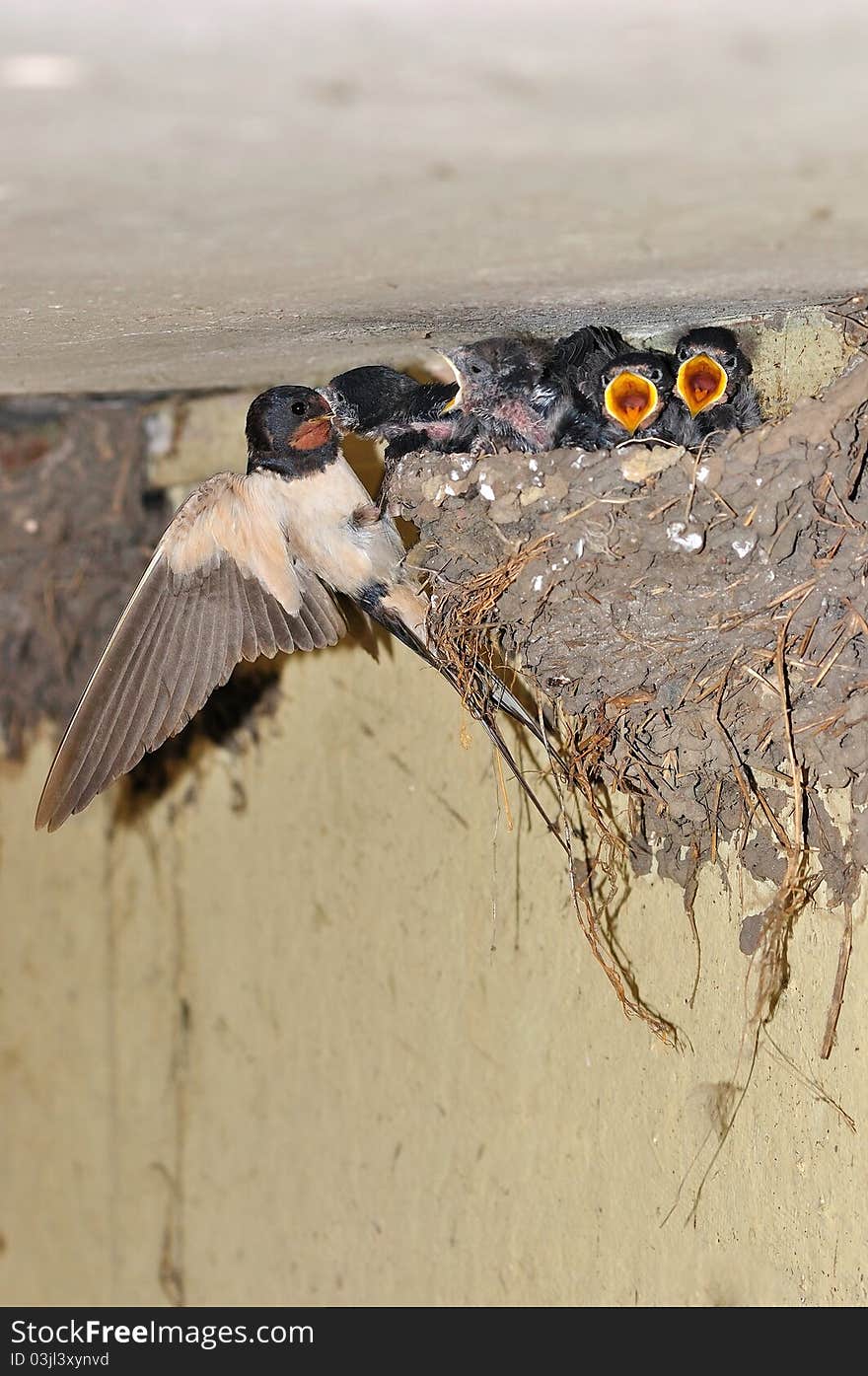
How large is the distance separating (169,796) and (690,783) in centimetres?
175

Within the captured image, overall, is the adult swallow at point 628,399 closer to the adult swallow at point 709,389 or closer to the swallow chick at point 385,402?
the adult swallow at point 709,389

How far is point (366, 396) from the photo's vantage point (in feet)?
6.15

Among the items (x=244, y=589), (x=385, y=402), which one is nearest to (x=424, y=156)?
(x=385, y=402)

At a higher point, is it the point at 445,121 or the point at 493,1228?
the point at 445,121

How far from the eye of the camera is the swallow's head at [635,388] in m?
1.67

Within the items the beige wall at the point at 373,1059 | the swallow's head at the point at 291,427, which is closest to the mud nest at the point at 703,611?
the beige wall at the point at 373,1059

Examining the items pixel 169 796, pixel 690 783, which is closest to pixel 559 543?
pixel 690 783

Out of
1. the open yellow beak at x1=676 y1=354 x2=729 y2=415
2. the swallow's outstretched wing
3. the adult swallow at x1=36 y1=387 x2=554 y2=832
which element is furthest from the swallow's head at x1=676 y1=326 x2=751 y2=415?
the swallow's outstretched wing

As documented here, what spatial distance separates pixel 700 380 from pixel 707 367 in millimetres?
17

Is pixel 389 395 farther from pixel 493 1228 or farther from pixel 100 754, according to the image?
pixel 493 1228

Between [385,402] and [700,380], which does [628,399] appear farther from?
[385,402]

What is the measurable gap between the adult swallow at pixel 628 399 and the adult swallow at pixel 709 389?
0.02 meters

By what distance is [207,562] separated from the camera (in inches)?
78.4

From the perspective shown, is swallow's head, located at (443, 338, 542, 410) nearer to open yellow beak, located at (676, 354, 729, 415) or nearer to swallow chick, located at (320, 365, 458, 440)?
swallow chick, located at (320, 365, 458, 440)
